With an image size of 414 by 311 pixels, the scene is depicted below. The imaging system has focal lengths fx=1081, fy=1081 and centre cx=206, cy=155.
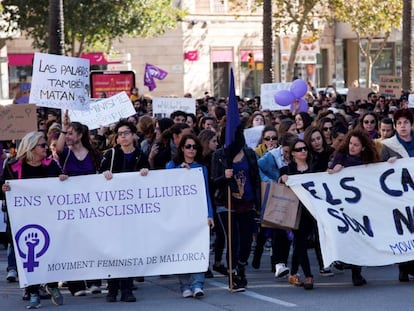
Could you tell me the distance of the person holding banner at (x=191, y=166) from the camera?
424 inches

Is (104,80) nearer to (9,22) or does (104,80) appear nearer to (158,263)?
(9,22)

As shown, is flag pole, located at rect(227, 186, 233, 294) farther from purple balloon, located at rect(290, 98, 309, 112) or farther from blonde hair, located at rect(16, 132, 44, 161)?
purple balloon, located at rect(290, 98, 309, 112)

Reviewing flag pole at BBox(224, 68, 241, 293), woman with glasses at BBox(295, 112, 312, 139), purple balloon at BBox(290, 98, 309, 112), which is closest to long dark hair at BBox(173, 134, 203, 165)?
flag pole at BBox(224, 68, 241, 293)

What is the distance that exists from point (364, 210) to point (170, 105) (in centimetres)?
988

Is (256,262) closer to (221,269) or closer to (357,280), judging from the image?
(221,269)

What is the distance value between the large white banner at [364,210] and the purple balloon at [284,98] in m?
8.50

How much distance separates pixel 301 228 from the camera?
36.7 feet

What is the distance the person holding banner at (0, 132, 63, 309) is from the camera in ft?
34.5

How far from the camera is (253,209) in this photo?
444 inches

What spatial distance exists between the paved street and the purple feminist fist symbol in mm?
451

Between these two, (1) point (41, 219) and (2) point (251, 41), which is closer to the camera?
(1) point (41, 219)

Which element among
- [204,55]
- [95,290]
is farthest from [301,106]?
[204,55]

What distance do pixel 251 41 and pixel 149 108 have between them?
28.8m

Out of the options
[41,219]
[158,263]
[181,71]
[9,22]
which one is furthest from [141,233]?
[181,71]
